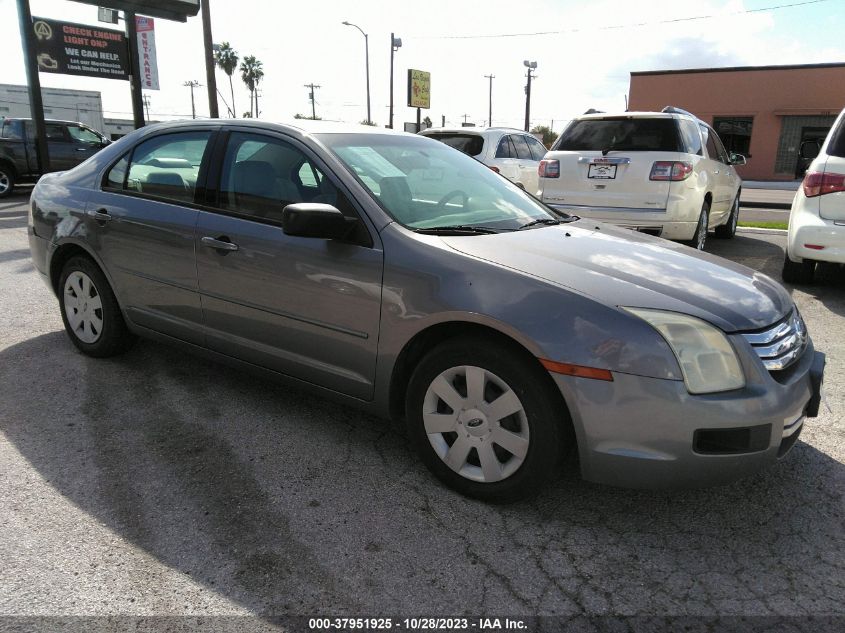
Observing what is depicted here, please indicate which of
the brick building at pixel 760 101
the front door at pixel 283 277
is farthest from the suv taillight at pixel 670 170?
the brick building at pixel 760 101

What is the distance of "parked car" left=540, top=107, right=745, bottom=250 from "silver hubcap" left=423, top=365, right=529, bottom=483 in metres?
4.91

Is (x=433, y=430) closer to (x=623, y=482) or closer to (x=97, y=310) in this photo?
(x=623, y=482)

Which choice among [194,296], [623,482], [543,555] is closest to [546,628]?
[543,555]

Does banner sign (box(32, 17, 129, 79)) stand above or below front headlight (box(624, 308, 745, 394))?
above

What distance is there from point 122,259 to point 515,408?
2645 mm

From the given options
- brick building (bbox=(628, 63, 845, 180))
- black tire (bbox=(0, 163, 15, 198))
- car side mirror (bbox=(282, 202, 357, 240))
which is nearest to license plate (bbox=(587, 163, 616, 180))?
car side mirror (bbox=(282, 202, 357, 240))

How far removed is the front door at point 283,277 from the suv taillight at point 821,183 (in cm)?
463

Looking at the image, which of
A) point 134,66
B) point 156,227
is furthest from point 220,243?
point 134,66

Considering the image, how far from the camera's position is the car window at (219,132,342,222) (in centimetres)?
316

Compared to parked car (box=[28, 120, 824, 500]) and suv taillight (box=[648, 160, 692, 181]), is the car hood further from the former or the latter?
suv taillight (box=[648, 160, 692, 181])

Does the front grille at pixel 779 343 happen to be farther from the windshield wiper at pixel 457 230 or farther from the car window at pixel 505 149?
the car window at pixel 505 149

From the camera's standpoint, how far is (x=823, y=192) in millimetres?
5602

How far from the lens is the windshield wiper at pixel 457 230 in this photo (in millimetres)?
2896

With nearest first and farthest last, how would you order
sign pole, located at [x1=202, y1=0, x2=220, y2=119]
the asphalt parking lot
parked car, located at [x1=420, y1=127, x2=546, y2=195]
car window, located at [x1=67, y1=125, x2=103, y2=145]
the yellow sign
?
the asphalt parking lot → parked car, located at [x1=420, y1=127, x2=546, y2=195] → car window, located at [x1=67, y1=125, x2=103, y2=145] → sign pole, located at [x1=202, y1=0, x2=220, y2=119] → the yellow sign
